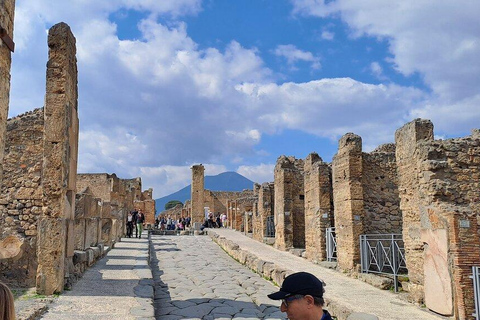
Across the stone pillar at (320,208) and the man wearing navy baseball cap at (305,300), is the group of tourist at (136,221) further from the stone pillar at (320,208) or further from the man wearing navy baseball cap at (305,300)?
the man wearing navy baseball cap at (305,300)

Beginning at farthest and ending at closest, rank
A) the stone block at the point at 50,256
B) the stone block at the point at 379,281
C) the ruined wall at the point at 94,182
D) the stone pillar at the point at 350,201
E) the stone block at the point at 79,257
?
1. the ruined wall at the point at 94,182
2. the stone pillar at the point at 350,201
3. the stone block at the point at 379,281
4. the stone block at the point at 79,257
5. the stone block at the point at 50,256

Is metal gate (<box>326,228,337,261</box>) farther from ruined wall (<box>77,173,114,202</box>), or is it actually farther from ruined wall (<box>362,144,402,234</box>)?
ruined wall (<box>77,173,114,202</box>)

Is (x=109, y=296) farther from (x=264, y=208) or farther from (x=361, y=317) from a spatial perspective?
(x=264, y=208)

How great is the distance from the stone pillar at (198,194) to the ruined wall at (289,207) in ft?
70.4

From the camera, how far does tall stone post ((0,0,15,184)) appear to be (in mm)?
4273

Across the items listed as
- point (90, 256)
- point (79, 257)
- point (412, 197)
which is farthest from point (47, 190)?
point (412, 197)

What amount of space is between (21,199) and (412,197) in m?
7.98

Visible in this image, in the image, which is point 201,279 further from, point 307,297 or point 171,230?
point 171,230

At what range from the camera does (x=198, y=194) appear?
40.6 m

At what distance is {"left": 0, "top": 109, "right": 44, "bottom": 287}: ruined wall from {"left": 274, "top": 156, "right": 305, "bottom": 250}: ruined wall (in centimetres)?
1084

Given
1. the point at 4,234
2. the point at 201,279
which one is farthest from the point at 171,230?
the point at 4,234

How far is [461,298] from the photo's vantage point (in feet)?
22.3

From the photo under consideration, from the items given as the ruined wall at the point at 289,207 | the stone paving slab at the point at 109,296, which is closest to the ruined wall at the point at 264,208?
the ruined wall at the point at 289,207

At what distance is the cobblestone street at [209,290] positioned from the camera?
781 centimetres
